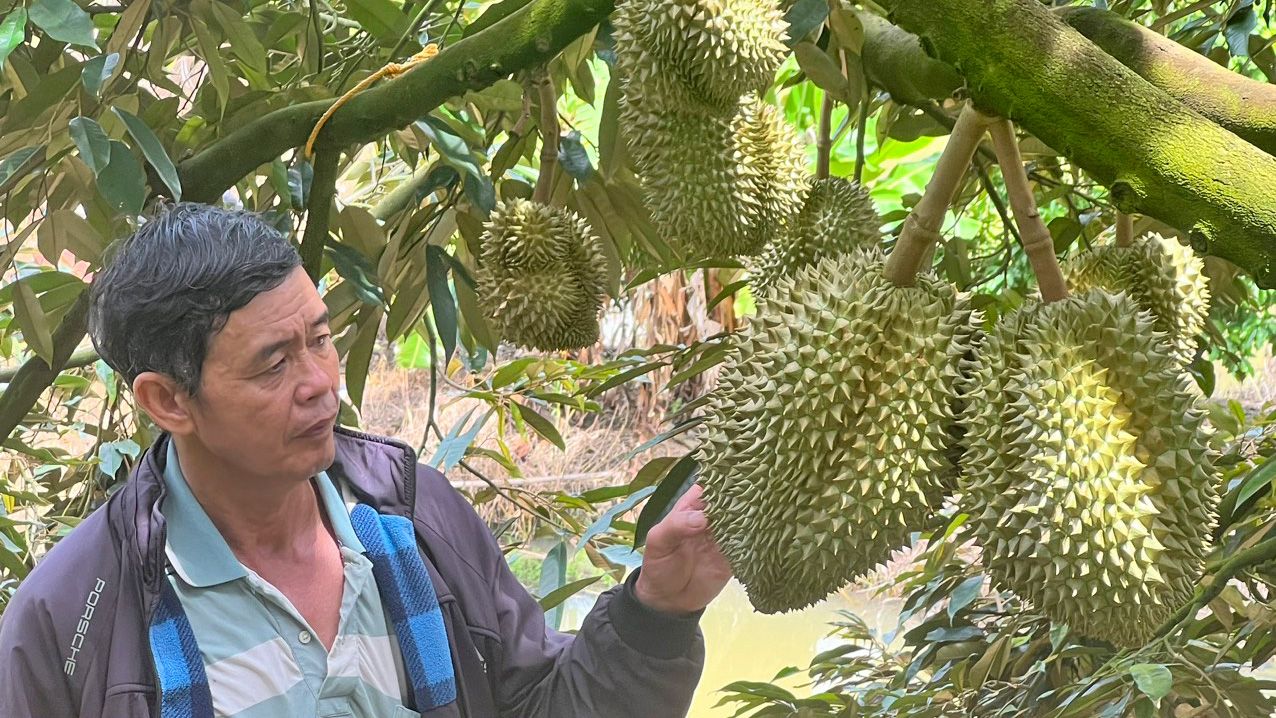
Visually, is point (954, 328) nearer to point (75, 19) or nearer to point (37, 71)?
point (75, 19)

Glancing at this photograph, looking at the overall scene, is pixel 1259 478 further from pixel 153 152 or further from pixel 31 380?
pixel 31 380

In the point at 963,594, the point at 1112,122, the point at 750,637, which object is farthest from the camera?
the point at 750,637

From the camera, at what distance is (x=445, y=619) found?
41.3 inches

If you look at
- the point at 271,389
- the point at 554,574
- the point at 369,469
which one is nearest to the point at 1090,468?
the point at 271,389

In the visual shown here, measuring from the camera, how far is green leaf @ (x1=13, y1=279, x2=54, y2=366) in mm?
1109

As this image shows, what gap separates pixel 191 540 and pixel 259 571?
0.07 m

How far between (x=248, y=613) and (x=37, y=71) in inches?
24.3

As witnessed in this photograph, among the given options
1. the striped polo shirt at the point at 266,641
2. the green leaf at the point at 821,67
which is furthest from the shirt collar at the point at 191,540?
the green leaf at the point at 821,67

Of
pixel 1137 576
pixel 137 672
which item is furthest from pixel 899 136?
pixel 137 672

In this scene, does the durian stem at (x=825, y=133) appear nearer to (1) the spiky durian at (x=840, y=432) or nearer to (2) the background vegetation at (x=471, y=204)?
(2) the background vegetation at (x=471, y=204)

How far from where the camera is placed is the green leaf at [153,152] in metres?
0.94

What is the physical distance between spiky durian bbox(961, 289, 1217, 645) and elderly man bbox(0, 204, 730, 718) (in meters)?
0.32

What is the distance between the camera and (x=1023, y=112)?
1.66ft

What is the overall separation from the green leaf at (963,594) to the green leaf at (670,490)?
40cm
